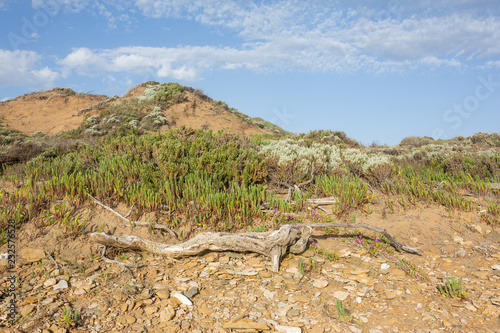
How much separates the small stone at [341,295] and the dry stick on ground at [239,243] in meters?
0.94

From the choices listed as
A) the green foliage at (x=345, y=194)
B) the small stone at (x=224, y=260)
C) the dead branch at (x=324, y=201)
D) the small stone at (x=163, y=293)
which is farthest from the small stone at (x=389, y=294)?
the dead branch at (x=324, y=201)

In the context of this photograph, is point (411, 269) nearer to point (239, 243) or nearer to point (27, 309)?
point (239, 243)

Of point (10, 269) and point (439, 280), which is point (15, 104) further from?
point (439, 280)

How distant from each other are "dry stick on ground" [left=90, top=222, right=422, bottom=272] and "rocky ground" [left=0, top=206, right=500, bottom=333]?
13 cm

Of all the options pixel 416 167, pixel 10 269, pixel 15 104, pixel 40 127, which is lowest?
pixel 10 269

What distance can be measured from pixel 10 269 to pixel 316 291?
403 cm

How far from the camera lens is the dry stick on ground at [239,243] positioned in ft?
14.6

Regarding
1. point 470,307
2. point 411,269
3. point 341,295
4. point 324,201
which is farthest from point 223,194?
point 470,307

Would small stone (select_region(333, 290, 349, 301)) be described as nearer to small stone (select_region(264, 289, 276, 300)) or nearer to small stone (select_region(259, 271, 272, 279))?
small stone (select_region(264, 289, 276, 300))

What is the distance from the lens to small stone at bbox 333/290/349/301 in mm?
3580

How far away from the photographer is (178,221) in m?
5.50

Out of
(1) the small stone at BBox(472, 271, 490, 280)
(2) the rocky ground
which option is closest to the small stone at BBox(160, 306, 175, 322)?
(2) the rocky ground

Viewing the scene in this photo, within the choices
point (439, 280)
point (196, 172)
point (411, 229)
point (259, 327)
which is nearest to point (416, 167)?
point (411, 229)

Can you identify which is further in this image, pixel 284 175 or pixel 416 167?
pixel 416 167
